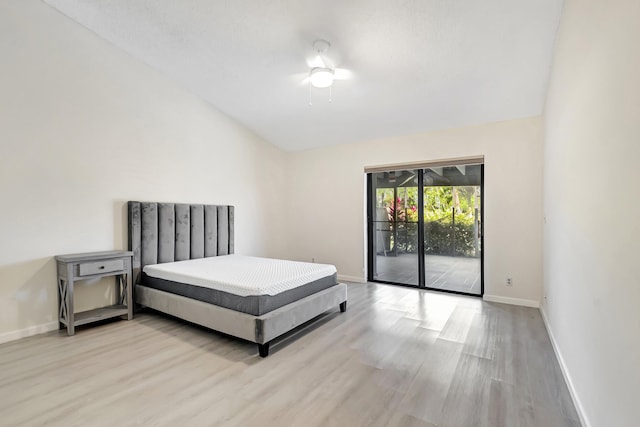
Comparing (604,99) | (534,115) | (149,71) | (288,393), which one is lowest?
(288,393)

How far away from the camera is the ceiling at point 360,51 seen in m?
2.50

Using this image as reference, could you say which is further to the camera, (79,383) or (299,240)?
(299,240)

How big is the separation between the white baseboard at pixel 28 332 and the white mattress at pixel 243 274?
0.97 meters

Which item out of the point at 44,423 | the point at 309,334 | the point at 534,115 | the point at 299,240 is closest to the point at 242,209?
the point at 299,240

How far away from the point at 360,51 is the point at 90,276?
11.6ft

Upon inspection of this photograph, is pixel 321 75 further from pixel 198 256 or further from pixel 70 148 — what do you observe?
pixel 198 256

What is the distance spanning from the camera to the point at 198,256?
13.9 ft

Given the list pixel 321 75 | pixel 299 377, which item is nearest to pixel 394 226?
pixel 321 75

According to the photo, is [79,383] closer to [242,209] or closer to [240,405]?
[240,405]

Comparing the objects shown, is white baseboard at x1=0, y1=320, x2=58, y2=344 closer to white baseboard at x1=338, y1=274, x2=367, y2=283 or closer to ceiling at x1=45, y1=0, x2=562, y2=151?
ceiling at x1=45, y1=0, x2=562, y2=151

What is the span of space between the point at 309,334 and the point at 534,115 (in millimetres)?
3738

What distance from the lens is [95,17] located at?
A: 3080 millimetres

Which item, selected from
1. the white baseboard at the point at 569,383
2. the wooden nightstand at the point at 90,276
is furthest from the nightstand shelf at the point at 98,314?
the white baseboard at the point at 569,383

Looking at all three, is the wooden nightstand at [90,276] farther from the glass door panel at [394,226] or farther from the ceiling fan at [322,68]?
the glass door panel at [394,226]
